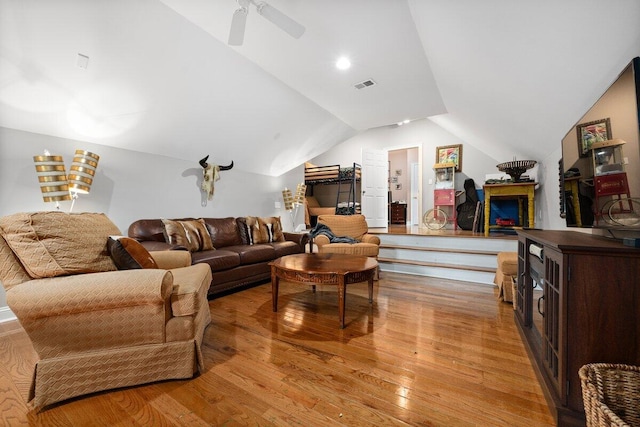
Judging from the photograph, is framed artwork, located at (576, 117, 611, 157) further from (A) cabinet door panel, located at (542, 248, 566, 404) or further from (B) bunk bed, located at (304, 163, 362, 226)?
(B) bunk bed, located at (304, 163, 362, 226)

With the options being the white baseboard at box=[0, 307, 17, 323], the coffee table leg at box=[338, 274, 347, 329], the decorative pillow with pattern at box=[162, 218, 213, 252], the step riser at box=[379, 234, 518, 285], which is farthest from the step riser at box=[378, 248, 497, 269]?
the white baseboard at box=[0, 307, 17, 323]

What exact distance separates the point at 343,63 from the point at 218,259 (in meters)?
2.73

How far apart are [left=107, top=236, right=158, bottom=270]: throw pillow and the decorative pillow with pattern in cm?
137

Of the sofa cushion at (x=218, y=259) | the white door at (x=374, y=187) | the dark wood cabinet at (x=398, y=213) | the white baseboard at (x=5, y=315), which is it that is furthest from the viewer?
the dark wood cabinet at (x=398, y=213)

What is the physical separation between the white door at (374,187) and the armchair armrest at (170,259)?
4229 millimetres

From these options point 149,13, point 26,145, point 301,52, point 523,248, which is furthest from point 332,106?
point 26,145

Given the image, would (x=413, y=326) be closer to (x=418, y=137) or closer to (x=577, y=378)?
(x=577, y=378)

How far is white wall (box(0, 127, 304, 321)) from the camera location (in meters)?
2.40

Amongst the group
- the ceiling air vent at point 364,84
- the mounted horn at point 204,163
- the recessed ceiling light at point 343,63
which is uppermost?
Result: the ceiling air vent at point 364,84

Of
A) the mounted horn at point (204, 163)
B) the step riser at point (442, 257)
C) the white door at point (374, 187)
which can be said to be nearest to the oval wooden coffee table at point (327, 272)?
the step riser at point (442, 257)

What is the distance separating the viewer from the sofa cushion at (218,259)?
290cm

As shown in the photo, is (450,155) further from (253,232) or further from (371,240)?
(253,232)

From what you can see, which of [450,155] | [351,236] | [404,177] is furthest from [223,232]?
[404,177]

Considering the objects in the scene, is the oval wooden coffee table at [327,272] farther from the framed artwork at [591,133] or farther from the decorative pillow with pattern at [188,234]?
the framed artwork at [591,133]
